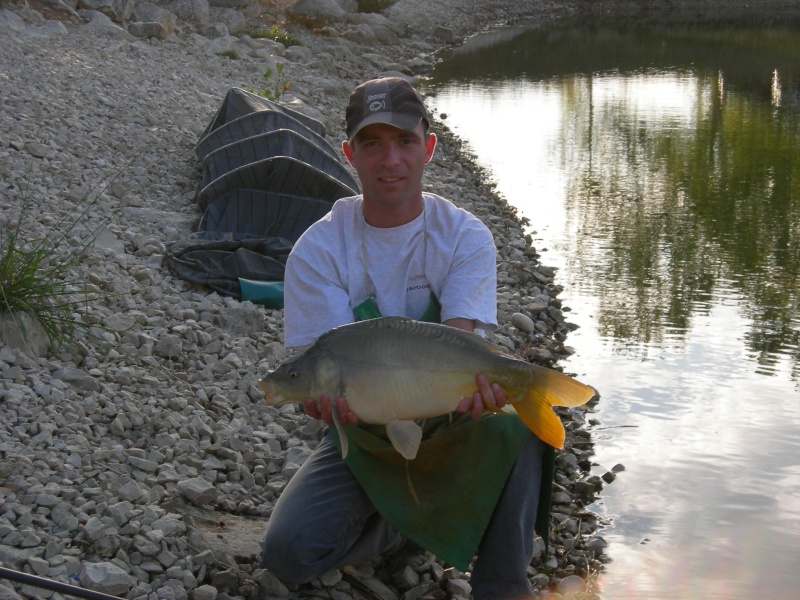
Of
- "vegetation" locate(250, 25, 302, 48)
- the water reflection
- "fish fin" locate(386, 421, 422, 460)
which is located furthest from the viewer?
"vegetation" locate(250, 25, 302, 48)

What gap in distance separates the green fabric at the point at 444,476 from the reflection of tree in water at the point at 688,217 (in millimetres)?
3951

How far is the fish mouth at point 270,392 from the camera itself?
2.83 m

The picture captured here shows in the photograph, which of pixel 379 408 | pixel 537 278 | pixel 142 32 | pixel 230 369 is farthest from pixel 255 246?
pixel 142 32

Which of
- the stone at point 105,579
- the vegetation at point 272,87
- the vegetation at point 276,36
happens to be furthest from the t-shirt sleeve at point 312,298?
the vegetation at point 276,36

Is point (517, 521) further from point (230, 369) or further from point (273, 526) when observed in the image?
point (230, 369)

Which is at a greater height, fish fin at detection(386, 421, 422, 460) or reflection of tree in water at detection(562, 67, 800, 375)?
fish fin at detection(386, 421, 422, 460)

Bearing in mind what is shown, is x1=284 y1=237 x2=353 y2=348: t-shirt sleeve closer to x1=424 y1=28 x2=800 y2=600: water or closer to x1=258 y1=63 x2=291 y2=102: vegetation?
x1=424 y1=28 x2=800 y2=600: water

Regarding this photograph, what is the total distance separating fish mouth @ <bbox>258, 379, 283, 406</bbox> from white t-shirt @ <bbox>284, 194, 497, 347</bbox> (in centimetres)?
50

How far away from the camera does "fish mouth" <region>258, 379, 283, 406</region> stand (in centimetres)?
283

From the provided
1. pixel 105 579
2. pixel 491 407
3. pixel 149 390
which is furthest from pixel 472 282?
pixel 149 390

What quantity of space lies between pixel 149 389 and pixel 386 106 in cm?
194

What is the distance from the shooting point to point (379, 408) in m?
2.86

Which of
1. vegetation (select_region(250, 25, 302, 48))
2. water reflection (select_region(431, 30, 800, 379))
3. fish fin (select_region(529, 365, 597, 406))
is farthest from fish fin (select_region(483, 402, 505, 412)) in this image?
vegetation (select_region(250, 25, 302, 48))

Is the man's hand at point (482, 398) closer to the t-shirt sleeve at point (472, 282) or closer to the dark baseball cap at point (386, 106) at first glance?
the t-shirt sleeve at point (472, 282)
